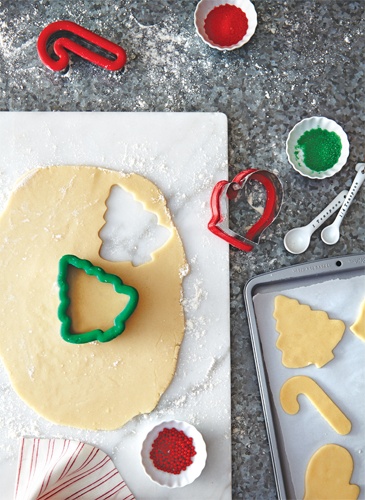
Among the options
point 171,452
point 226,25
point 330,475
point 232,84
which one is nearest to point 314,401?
point 330,475

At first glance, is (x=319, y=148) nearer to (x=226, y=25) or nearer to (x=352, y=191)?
(x=352, y=191)

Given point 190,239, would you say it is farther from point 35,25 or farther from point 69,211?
point 35,25

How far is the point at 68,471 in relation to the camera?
770 mm

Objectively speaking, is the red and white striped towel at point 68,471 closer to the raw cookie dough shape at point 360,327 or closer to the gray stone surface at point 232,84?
the gray stone surface at point 232,84

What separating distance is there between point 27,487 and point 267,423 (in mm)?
541

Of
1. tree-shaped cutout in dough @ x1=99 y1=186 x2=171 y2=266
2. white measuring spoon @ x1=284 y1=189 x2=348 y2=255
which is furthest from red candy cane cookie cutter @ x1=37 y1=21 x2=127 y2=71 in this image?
white measuring spoon @ x1=284 y1=189 x2=348 y2=255

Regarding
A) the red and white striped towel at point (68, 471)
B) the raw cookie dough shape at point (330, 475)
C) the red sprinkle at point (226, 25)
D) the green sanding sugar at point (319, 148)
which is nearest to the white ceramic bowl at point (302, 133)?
the green sanding sugar at point (319, 148)

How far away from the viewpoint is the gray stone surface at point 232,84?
0.85 m

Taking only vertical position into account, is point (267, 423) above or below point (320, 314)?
below

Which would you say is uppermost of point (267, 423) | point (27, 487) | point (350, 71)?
point (350, 71)

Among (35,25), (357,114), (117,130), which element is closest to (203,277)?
(117,130)

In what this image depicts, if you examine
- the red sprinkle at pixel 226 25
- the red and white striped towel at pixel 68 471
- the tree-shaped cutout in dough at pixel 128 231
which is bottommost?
the red and white striped towel at pixel 68 471

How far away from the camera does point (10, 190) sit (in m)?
0.82

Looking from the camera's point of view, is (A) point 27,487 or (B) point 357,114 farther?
(B) point 357,114
